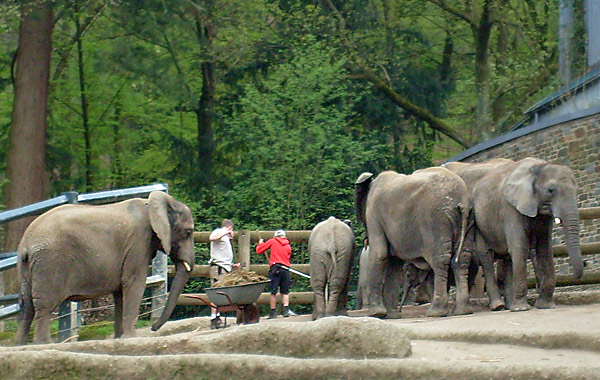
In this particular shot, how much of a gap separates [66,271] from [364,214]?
5.66 meters

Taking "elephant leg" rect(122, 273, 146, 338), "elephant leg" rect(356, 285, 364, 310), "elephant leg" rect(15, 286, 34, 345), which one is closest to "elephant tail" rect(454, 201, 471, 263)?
"elephant leg" rect(356, 285, 364, 310)

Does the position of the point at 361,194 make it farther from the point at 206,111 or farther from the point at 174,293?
the point at 206,111

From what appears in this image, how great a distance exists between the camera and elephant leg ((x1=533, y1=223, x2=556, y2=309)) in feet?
53.6

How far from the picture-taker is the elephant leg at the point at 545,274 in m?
16.3

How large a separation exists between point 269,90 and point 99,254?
63.2ft

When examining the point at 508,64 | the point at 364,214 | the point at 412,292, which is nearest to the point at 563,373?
the point at 364,214

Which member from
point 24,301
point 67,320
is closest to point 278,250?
point 67,320

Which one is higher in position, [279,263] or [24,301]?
[279,263]

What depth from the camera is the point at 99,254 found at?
14523 millimetres

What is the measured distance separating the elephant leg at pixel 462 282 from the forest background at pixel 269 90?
1204 centimetres

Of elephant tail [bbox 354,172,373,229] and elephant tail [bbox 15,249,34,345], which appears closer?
elephant tail [bbox 15,249,34,345]

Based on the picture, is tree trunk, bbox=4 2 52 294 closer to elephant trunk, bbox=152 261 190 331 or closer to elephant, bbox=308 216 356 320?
elephant, bbox=308 216 356 320

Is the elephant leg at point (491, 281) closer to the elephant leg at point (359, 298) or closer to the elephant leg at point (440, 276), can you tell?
the elephant leg at point (440, 276)

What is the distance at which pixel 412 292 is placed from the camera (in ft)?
65.4
